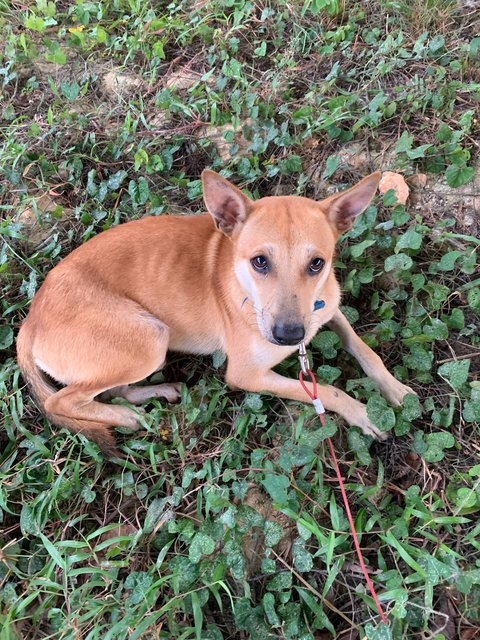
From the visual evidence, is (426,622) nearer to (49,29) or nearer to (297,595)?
(297,595)

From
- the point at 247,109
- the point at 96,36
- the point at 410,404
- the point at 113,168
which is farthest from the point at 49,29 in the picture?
the point at 410,404

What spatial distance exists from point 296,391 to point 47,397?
1953 mm

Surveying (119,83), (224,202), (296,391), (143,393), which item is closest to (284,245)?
(224,202)

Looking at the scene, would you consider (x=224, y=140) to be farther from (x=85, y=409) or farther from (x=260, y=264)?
(x=85, y=409)

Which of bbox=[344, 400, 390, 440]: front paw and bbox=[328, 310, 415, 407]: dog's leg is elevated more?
bbox=[328, 310, 415, 407]: dog's leg

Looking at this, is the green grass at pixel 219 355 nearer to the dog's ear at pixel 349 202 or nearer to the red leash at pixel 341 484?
the red leash at pixel 341 484

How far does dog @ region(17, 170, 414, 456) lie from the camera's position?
3119mm

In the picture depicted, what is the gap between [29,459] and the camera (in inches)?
139

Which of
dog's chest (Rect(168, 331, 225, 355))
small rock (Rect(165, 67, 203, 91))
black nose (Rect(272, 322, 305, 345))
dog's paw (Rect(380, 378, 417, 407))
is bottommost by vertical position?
dog's paw (Rect(380, 378, 417, 407))

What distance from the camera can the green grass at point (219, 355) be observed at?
2803 millimetres

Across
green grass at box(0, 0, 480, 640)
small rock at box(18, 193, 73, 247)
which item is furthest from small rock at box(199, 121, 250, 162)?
small rock at box(18, 193, 73, 247)

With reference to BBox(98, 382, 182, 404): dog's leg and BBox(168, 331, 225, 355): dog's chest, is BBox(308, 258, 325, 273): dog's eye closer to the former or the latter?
BBox(168, 331, 225, 355): dog's chest

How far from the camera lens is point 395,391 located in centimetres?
338

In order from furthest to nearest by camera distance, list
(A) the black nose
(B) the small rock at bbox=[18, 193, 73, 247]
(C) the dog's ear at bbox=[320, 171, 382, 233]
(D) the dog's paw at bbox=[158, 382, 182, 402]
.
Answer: (B) the small rock at bbox=[18, 193, 73, 247], (D) the dog's paw at bbox=[158, 382, 182, 402], (C) the dog's ear at bbox=[320, 171, 382, 233], (A) the black nose
